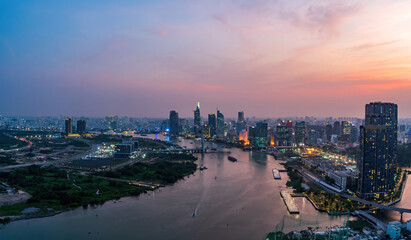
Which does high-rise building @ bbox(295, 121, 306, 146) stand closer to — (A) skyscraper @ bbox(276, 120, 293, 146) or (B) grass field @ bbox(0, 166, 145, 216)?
(A) skyscraper @ bbox(276, 120, 293, 146)

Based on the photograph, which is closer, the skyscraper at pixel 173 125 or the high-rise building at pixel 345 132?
the high-rise building at pixel 345 132

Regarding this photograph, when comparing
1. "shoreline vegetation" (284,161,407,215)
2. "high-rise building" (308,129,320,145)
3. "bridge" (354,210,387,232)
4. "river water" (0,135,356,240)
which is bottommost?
"river water" (0,135,356,240)

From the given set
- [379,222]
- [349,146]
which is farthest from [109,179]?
[349,146]

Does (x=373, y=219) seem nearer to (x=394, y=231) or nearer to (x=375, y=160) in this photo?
(x=394, y=231)

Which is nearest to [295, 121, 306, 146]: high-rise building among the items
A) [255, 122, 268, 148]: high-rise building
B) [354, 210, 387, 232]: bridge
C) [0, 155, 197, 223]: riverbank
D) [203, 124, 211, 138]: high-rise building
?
[255, 122, 268, 148]: high-rise building

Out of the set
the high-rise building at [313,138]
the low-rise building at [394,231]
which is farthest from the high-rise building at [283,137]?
the low-rise building at [394,231]

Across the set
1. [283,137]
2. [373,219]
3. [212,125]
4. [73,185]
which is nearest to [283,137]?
[283,137]

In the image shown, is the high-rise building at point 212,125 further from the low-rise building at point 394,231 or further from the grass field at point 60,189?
the low-rise building at point 394,231
